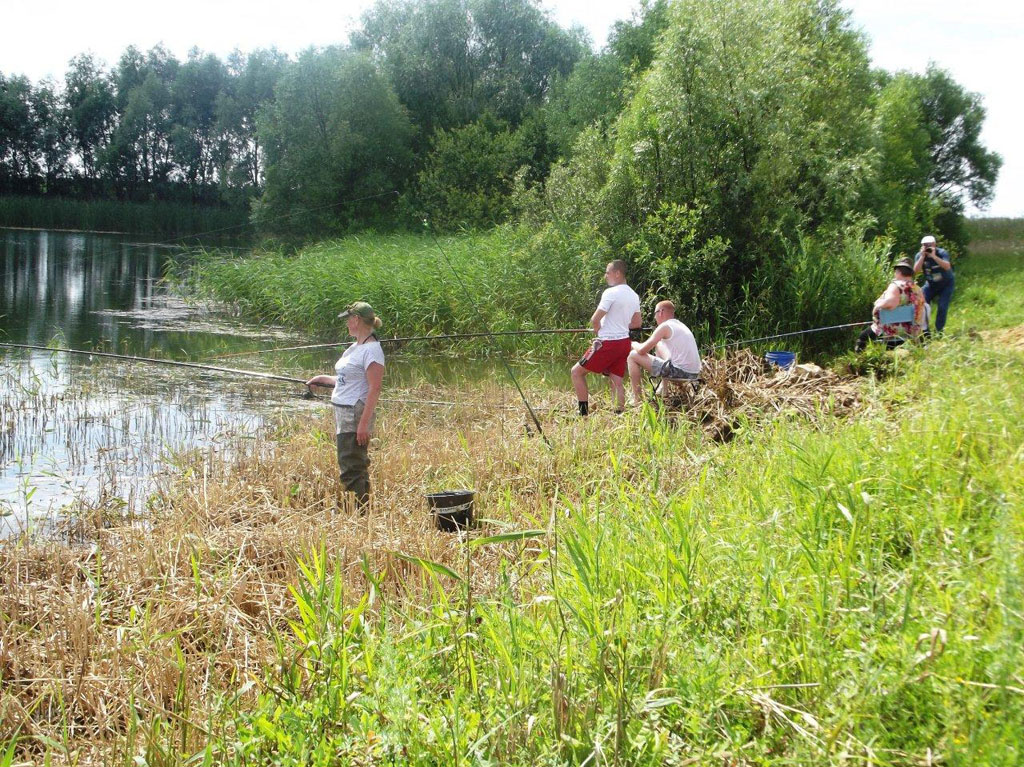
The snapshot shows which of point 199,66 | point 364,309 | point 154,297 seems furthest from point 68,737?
point 199,66

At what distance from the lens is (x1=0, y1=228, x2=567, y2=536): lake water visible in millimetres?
7285

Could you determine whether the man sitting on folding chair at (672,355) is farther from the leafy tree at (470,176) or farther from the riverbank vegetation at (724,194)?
the leafy tree at (470,176)

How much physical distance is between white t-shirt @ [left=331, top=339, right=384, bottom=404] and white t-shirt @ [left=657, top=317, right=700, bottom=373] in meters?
3.15

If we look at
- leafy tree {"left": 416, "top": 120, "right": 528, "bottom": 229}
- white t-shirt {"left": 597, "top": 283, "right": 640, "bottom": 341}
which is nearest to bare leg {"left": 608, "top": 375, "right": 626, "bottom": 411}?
white t-shirt {"left": 597, "top": 283, "right": 640, "bottom": 341}

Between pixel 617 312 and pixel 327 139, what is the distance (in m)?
31.2

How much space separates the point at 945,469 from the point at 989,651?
1.61 m

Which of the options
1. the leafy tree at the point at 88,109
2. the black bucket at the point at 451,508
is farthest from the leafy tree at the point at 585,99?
the leafy tree at the point at 88,109

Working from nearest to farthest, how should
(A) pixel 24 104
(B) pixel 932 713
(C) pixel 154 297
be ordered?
(B) pixel 932 713 < (C) pixel 154 297 < (A) pixel 24 104

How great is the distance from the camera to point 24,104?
61312 mm

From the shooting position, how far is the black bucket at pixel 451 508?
17.7ft

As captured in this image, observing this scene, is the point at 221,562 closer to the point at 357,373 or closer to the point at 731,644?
the point at 357,373

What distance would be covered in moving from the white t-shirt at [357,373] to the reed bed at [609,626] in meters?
1.03

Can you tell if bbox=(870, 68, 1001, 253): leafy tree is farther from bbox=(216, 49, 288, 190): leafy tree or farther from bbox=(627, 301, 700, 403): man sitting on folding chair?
bbox=(216, 49, 288, 190): leafy tree

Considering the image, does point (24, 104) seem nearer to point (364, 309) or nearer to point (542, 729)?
point (364, 309)
